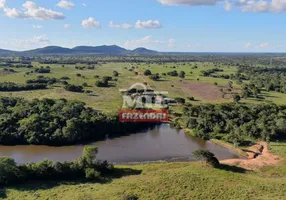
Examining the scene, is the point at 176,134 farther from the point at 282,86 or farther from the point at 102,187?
the point at 282,86

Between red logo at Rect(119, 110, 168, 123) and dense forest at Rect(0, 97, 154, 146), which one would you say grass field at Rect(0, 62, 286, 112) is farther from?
dense forest at Rect(0, 97, 154, 146)

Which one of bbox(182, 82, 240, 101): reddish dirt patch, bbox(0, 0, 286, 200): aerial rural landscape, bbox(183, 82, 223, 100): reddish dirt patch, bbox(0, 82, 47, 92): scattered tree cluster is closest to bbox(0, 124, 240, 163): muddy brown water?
bbox(0, 0, 286, 200): aerial rural landscape

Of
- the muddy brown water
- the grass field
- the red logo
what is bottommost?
the muddy brown water

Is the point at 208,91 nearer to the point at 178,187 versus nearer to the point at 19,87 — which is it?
the point at 19,87

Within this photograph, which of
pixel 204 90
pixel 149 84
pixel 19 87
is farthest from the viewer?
pixel 149 84

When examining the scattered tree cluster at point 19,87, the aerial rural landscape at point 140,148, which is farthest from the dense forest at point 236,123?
the scattered tree cluster at point 19,87

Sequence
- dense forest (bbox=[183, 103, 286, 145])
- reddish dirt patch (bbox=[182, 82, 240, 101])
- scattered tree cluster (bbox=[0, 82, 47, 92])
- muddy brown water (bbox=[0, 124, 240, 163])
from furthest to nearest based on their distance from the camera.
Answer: scattered tree cluster (bbox=[0, 82, 47, 92]) < reddish dirt patch (bbox=[182, 82, 240, 101]) < dense forest (bbox=[183, 103, 286, 145]) < muddy brown water (bbox=[0, 124, 240, 163])

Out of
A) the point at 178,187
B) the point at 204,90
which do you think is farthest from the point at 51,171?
the point at 204,90

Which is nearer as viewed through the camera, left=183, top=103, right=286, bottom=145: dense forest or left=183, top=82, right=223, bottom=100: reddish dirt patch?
left=183, top=103, right=286, bottom=145: dense forest
